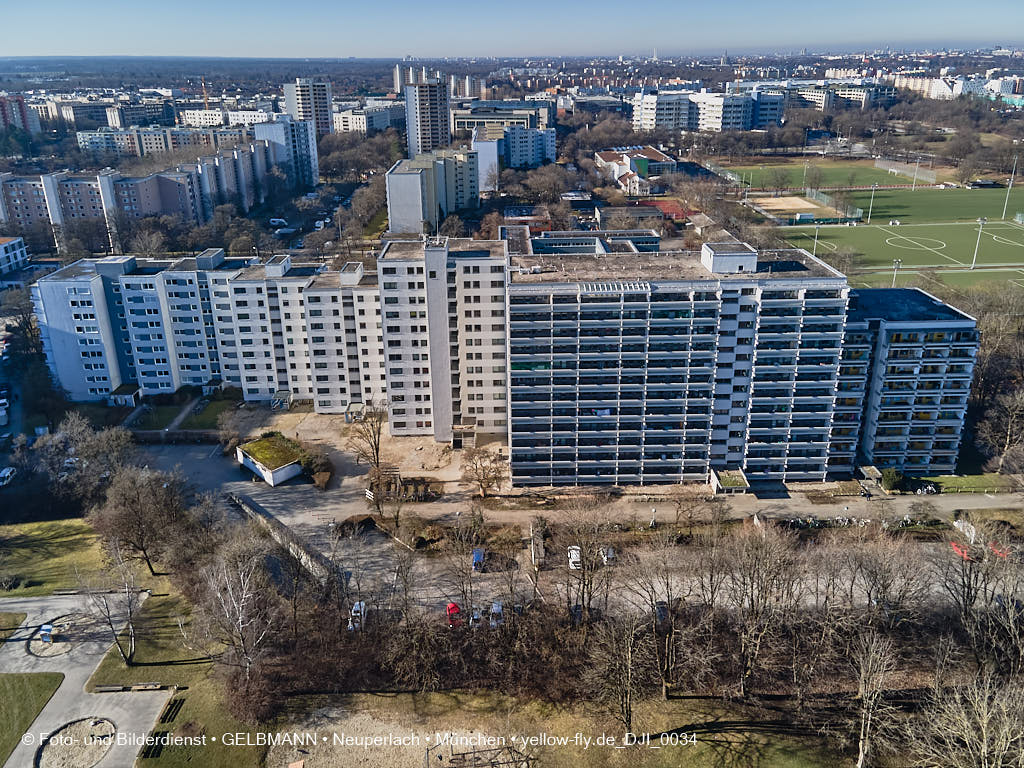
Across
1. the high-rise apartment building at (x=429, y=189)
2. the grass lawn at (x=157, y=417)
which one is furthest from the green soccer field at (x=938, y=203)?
the grass lawn at (x=157, y=417)

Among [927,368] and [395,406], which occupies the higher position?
[927,368]

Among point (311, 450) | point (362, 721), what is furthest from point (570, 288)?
point (362, 721)

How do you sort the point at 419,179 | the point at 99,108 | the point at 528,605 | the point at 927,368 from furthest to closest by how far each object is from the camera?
the point at 99,108 → the point at 419,179 → the point at 927,368 → the point at 528,605

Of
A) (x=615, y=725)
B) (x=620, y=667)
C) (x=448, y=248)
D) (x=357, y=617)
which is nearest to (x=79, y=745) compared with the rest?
(x=357, y=617)

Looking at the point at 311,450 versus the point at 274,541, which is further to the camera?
the point at 311,450

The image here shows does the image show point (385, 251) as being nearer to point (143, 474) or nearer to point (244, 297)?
point (244, 297)

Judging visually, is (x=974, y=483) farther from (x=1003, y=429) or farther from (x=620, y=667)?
(x=620, y=667)

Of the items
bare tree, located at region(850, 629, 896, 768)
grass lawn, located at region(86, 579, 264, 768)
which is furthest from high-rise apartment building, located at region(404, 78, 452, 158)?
bare tree, located at region(850, 629, 896, 768)

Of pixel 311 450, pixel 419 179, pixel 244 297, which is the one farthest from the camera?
pixel 419 179
